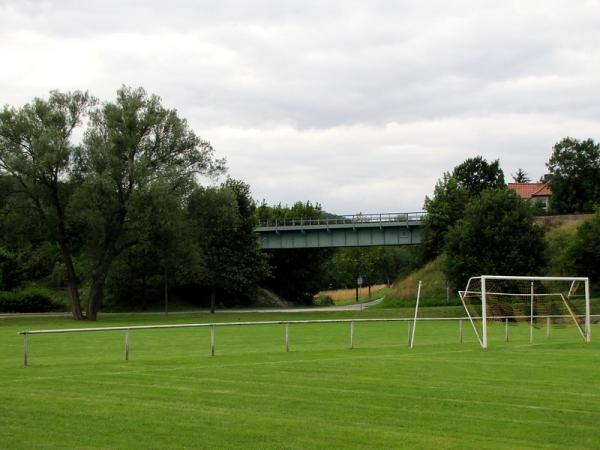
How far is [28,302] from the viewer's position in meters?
74.1

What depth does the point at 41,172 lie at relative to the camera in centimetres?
5922

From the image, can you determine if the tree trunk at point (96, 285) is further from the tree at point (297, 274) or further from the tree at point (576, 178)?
the tree at point (576, 178)

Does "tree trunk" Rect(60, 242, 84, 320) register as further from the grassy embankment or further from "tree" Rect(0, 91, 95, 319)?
the grassy embankment

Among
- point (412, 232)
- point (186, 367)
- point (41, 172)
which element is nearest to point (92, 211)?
point (41, 172)

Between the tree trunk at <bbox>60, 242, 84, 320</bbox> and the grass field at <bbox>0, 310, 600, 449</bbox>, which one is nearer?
the grass field at <bbox>0, 310, 600, 449</bbox>

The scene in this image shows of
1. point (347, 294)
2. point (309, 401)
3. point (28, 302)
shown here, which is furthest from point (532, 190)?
point (309, 401)

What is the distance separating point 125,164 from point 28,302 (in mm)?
21717

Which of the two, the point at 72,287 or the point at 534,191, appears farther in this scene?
the point at 534,191

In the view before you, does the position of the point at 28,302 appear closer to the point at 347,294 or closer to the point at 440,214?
the point at 440,214

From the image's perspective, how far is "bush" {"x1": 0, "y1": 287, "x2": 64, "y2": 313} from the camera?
73.4 meters

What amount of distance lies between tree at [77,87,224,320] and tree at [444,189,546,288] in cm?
2096

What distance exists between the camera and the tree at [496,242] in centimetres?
6656

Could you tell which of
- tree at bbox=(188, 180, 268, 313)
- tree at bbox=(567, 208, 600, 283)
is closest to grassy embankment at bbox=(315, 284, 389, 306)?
tree at bbox=(188, 180, 268, 313)

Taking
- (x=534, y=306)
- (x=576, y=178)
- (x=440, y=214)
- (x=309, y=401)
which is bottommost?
(x=534, y=306)
